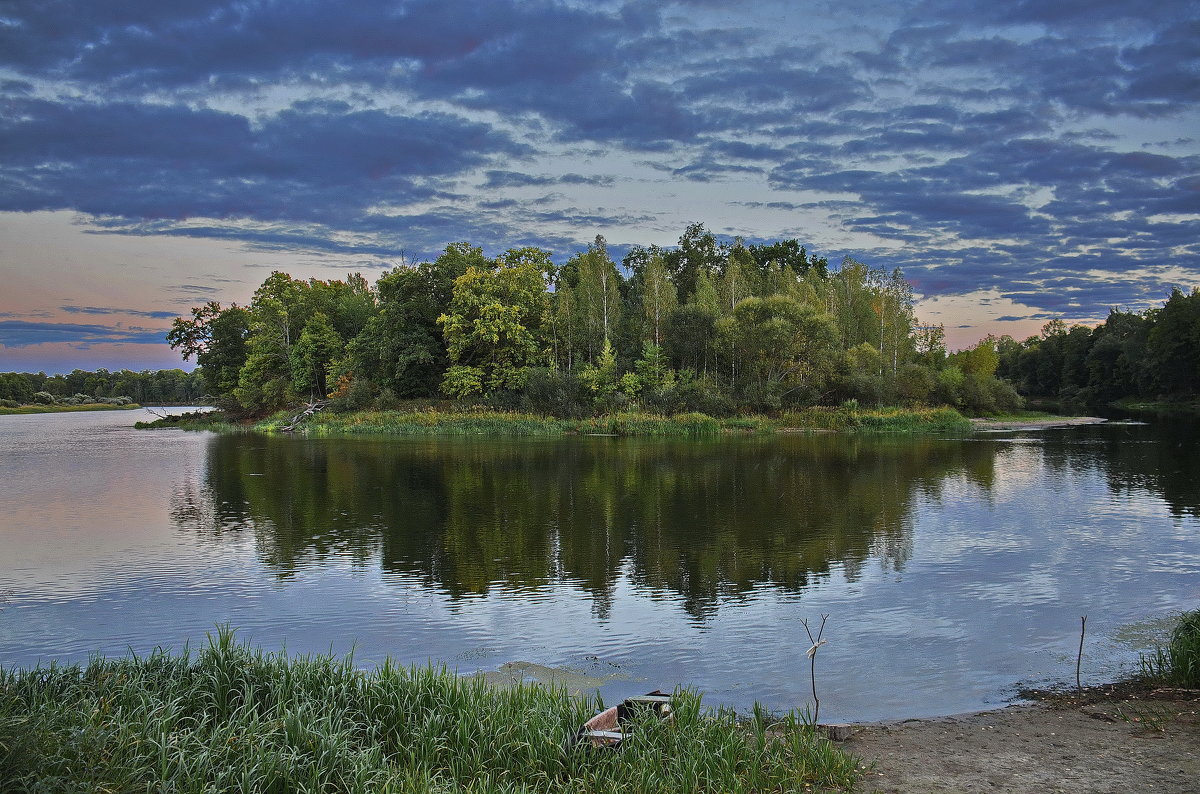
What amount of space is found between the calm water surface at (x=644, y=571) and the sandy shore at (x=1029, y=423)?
84.2ft

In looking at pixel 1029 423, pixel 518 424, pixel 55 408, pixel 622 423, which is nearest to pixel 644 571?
pixel 622 423

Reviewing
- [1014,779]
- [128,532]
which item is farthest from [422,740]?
[128,532]

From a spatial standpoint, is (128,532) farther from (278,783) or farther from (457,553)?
(278,783)

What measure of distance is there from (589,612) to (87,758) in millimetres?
7164

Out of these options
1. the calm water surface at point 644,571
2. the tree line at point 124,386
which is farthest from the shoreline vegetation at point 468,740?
the tree line at point 124,386

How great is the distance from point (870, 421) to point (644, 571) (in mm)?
42036

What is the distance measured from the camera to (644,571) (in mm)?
13953

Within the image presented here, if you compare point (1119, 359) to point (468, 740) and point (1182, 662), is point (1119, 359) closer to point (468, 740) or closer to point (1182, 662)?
point (1182, 662)

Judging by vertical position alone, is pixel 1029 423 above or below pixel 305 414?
below

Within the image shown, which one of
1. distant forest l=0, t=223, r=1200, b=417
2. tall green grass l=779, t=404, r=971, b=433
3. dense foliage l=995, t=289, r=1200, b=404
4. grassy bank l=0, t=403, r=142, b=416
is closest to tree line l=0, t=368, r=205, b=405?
grassy bank l=0, t=403, r=142, b=416

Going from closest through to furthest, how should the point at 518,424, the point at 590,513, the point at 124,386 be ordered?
1. the point at 590,513
2. the point at 518,424
3. the point at 124,386

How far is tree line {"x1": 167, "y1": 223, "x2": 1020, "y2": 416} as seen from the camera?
5378cm

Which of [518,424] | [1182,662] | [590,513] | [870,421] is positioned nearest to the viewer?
[1182,662]

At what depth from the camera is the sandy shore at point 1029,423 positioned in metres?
54.1
